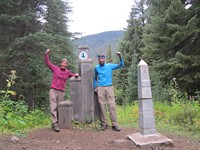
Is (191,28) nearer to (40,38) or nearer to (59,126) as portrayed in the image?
(40,38)

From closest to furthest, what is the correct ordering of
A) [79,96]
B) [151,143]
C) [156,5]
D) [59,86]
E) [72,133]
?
[151,143] → [72,133] → [59,86] → [79,96] → [156,5]

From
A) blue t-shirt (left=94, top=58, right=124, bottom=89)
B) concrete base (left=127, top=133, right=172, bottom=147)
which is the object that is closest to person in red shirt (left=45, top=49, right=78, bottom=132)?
blue t-shirt (left=94, top=58, right=124, bottom=89)

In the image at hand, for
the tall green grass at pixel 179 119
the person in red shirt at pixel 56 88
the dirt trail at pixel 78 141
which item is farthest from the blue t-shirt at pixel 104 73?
the tall green grass at pixel 179 119

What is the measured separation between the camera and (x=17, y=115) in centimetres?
812

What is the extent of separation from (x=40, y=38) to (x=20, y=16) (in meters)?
1.27

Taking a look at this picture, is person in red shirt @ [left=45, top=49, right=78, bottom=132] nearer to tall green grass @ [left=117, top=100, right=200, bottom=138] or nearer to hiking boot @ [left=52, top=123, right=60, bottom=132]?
hiking boot @ [left=52, top=123, right=60, bottom=132]

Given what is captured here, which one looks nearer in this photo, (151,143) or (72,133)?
(151,143)

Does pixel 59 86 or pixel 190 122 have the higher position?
pixel 59 86

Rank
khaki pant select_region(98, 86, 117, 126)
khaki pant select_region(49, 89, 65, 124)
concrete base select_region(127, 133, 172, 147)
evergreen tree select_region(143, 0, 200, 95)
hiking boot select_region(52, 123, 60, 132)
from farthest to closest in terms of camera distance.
Answer: evergreen tree select_region(143, 0, 200, 95)
khaki pant select_region(98, 86, 117, 126)
khaki pant select_region(49, 89, 65, 124)
hiking boot select_region(52, 123, 60, 132)
concrete base select_region(127, 133, 172, 147)

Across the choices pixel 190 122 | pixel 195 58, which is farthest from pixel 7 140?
pixel 195 58

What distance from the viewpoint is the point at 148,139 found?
5.83 meters

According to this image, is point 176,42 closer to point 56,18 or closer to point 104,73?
point 104,73

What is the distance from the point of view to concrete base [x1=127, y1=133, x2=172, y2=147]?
5637mm

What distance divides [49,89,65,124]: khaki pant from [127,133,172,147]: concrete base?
227cm
